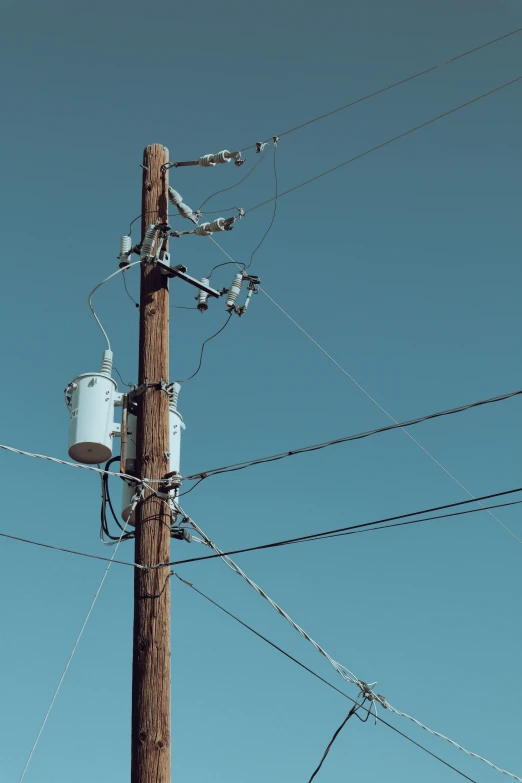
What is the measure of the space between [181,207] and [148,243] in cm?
92

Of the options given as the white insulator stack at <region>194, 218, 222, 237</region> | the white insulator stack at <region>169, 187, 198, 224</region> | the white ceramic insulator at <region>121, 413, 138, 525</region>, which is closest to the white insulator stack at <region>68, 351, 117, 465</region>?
the white ceramic insulator at <region>121, 413, 138, 525</region>

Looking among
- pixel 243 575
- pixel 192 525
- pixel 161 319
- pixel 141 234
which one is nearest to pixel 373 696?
pixel 243 575

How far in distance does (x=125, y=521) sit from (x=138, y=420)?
2.91 ft

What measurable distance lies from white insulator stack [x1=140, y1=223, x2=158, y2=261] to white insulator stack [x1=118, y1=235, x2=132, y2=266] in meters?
0.24

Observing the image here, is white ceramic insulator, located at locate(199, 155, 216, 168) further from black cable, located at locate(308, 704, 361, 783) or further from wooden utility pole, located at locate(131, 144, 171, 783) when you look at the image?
black cable, located at locate(308, 704, 361, 783)

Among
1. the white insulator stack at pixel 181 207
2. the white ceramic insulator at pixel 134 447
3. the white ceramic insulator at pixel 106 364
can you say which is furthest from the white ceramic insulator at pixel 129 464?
the white insulator stack at pixel 181 207

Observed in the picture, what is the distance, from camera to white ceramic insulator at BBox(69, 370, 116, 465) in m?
8.66

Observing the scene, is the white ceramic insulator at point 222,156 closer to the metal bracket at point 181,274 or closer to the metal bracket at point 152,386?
the metal bracket at point 181,274

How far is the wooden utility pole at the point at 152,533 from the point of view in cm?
738

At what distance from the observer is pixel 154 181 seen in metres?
10.0

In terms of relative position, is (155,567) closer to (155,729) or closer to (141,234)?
(155,729)

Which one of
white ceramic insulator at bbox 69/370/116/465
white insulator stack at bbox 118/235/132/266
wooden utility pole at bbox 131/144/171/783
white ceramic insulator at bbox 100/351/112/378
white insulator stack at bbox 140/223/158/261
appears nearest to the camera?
wooden utility pole at bbox 131/144/171/783

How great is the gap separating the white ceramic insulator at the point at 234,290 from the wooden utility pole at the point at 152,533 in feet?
2.40

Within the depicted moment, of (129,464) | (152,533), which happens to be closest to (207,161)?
(129,464)
